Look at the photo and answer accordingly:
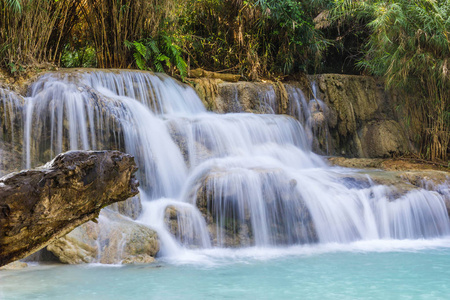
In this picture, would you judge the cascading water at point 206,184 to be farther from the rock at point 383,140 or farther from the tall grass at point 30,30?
the rock at point 383,140

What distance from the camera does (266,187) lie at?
573cm

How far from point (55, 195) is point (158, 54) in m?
6.77

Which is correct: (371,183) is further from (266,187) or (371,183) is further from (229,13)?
(229,13)

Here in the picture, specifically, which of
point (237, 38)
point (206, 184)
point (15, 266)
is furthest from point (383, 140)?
point (15, 266)

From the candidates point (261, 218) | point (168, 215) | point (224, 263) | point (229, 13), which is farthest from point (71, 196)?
point (229, 13)

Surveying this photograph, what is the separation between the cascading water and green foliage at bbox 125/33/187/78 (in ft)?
3.31

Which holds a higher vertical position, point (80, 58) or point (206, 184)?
point (80, 58)

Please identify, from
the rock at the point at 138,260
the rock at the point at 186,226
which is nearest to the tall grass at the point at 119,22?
the rock at the point at 186,226

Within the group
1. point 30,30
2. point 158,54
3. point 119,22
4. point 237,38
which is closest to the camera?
point 30,30

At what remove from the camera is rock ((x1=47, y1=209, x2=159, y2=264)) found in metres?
4.29

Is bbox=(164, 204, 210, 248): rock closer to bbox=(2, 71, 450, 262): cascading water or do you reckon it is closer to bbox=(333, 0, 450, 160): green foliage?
bbox=(2, 71, 450, 262): cascading water

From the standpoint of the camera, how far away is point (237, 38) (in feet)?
33.0

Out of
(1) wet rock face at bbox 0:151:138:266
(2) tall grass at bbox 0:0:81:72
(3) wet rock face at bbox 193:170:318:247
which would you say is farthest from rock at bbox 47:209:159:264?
(2) tall grass at bbox 0:0:81:72

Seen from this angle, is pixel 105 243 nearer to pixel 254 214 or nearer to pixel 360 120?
pixel 254 214
